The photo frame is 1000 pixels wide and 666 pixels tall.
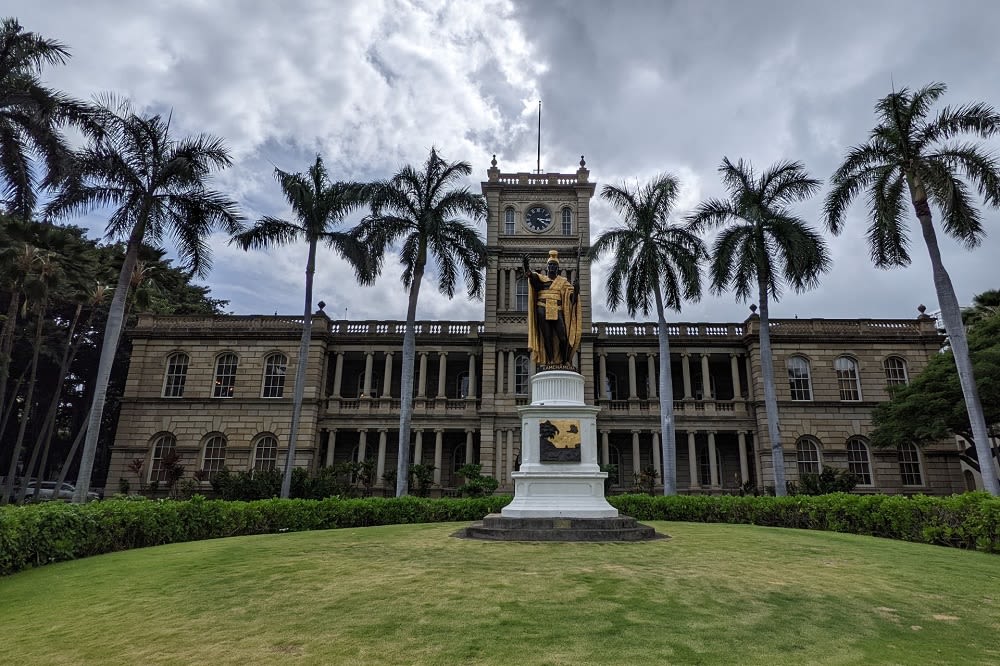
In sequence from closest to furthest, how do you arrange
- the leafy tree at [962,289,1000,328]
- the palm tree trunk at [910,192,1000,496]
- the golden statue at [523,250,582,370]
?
the golden statue at [523,250,582,370]
the palm tree trunk at [910,192,1000,496]
the leafy tree at [962,289,1000,328]

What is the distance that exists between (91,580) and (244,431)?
22.4m

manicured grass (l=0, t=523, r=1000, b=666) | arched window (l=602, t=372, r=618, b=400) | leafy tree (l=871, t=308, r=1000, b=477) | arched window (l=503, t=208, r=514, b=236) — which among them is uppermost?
arched window (l=503, t=208, r=514, b=236)

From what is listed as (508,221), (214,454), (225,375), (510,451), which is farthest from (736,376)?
(214,454)

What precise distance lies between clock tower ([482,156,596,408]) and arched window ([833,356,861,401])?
12281 mm

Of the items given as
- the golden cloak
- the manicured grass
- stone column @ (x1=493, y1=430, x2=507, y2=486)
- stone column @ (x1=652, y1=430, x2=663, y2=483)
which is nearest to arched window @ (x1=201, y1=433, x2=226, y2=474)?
stone column @ (x1=493, y1=430, x2=507, y2=486)

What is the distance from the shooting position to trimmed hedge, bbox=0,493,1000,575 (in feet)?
30.0

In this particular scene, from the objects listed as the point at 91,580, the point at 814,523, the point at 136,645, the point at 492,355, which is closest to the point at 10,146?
the point at 91,580

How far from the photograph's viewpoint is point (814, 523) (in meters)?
14.0

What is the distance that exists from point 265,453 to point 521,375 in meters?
13.5

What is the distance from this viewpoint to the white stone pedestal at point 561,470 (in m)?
10.8

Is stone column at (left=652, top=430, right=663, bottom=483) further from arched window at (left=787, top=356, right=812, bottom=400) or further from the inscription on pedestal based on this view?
the inscription on pedestal

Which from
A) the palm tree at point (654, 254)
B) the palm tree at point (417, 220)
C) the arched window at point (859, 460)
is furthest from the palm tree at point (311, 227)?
the arched window at point (859, 460)

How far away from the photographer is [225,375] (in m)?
29.3

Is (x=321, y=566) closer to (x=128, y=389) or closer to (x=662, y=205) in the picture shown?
(x=662, y=205)
